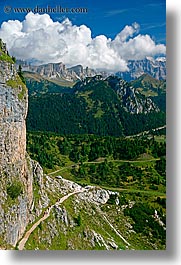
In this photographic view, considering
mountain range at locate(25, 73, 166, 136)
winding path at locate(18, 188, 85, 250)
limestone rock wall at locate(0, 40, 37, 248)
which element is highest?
mountain range at locate(25, 73, 166, 136)

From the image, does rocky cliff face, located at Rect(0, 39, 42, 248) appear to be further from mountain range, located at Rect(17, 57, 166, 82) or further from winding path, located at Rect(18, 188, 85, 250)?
mountain range, located at Rect(17, 57, 166, 82)

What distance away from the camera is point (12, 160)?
33.8 feet

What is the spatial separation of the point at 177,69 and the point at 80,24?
318 cm

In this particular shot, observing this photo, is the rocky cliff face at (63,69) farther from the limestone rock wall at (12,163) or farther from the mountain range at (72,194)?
the mountain range at (72,194)

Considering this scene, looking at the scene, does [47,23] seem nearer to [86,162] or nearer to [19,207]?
[19,207]

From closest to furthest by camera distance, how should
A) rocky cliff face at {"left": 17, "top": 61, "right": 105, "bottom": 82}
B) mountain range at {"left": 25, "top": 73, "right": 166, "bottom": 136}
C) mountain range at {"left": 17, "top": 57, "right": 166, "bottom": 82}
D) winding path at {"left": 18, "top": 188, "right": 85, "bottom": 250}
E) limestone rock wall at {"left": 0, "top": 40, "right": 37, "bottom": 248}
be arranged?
winding path at {"left": 18, "top": 188, "right": 85, "bottom": 250}, limestone rock wall at {"left": 0, "top": 40, "right": 37, "bottom": 248}, mountain range at {"left": 17, "top": 57, "right": 166, "bottom": 82}, rocky cliff face at {"left": 17, "top": 61, "right": 105, "bottom": 82}, mountain range at {"left": 25, "top": 73, "right": 166, "bottom": 136}

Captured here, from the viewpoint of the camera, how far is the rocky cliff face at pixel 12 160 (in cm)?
991

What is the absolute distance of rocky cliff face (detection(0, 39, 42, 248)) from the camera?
991 cm

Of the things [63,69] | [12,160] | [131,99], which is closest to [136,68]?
[63,69]

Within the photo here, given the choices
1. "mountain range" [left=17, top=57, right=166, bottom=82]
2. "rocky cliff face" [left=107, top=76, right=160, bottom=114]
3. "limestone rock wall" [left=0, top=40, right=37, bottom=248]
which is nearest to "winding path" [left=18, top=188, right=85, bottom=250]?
"limestone rock wall" [left=0, top=40, right=37, bottom=248]

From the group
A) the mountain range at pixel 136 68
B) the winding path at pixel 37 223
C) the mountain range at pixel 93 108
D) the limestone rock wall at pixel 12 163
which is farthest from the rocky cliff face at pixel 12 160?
the mountain range at pixel 93 108

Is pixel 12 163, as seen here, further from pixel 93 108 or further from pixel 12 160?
pixel 93 108

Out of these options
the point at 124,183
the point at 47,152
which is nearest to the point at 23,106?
the point at 124,183

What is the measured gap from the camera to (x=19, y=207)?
1042cm
